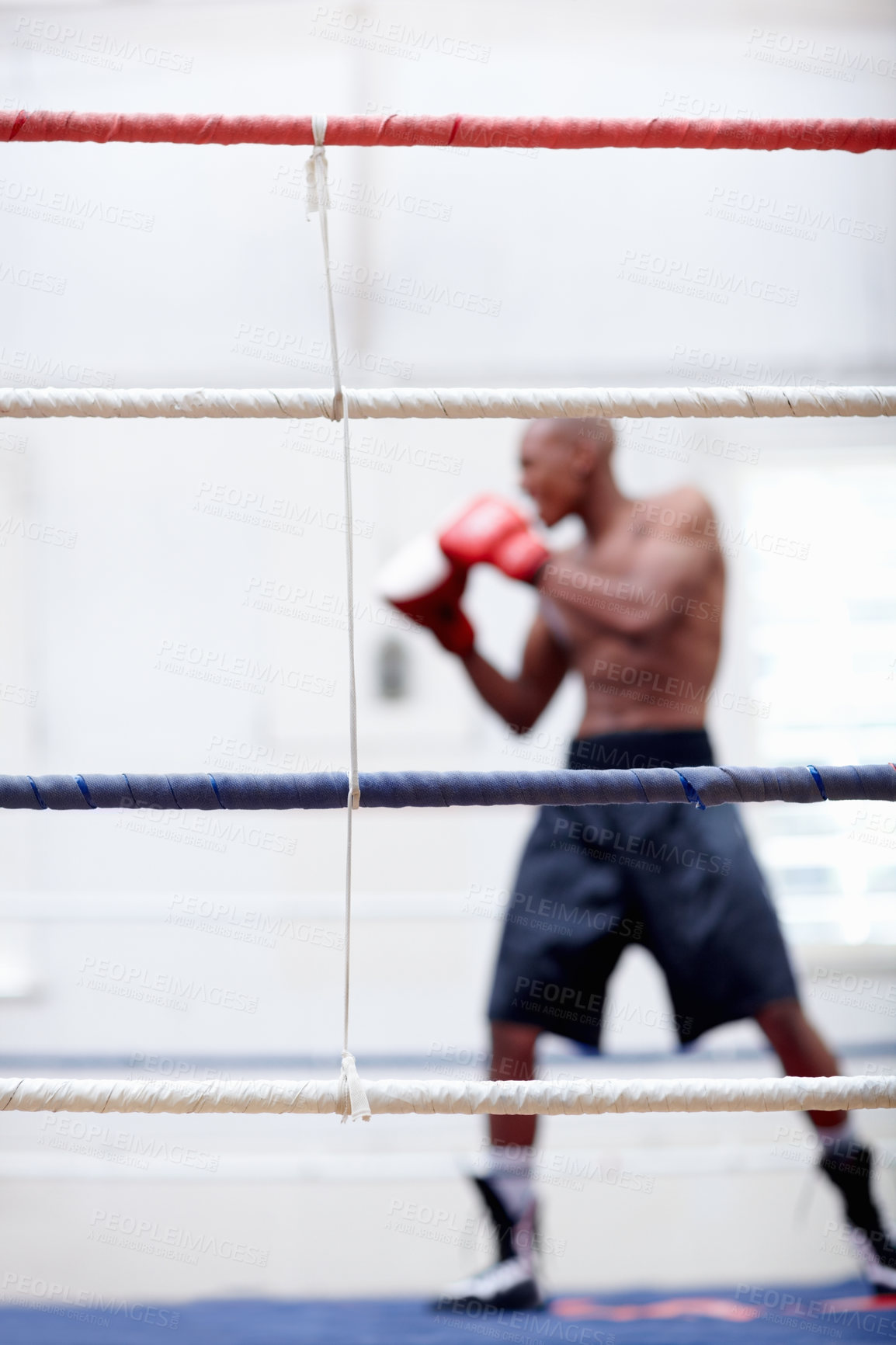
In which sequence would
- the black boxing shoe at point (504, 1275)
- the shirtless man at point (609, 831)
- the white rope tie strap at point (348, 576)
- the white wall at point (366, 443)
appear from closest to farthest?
the white rope tie strap at point (348, 576) → the black boxing shoe at point (504, 1275) → the shirtless man at point (609, 831) → the white wall at point (366, 443)

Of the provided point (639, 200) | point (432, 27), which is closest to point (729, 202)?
point (639, 200)

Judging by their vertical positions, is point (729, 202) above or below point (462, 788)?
above

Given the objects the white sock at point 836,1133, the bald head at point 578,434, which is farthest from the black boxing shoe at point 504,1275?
the bald head at point 578,434

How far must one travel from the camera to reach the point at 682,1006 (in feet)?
3.87

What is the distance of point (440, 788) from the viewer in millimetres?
509

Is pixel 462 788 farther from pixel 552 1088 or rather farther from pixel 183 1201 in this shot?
pixel 183 1201

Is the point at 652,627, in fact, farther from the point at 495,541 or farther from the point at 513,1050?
the point at 513,1050

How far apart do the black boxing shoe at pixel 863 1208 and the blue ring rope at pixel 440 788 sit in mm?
712

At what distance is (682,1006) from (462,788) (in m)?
0.79

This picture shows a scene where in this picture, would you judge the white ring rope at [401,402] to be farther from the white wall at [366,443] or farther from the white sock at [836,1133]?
the white wall at [366,443]

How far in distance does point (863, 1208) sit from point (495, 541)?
0.85 m

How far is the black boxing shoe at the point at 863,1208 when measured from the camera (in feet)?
3.31

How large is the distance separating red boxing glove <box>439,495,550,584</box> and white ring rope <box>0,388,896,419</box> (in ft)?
2.50

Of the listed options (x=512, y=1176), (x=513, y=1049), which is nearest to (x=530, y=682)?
(x=513, y=1049)
